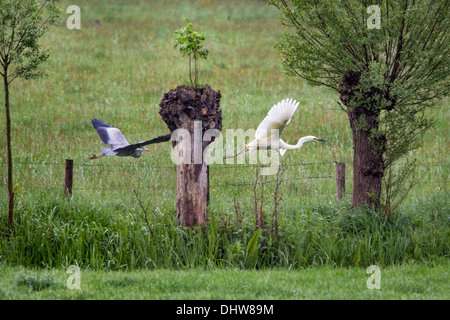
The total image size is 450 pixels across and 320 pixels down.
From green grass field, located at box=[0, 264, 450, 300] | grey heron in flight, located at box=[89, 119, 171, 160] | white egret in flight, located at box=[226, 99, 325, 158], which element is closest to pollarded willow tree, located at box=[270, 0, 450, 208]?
white egret in flight, located at box=[226, 99, 325, 158]

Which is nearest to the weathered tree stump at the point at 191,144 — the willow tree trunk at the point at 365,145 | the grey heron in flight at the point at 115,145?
the grey heron in flight at the point at 115,145

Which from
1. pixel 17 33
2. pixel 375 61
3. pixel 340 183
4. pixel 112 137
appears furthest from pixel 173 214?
pixel 375 61

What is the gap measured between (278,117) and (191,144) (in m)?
1.55

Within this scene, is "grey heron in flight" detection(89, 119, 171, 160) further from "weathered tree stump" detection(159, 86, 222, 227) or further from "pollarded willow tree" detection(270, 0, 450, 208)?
"pollarded willow tree" detection(270, 0, 450, 208)

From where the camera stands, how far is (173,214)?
7871 millimetres

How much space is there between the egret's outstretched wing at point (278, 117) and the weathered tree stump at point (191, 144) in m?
1.04

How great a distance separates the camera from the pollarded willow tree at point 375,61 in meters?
7.77

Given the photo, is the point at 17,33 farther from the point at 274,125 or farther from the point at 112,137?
the point at 274,125

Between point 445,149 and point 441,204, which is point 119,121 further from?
point 441,204

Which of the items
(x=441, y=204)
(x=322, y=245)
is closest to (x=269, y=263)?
(x=322, y=245)

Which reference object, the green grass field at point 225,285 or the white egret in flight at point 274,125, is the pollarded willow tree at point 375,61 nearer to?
the white egret in flight at point 274,125

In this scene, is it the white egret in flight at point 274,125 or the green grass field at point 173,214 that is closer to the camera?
the green grass field at point 173,214

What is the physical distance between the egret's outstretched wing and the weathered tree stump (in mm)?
1042

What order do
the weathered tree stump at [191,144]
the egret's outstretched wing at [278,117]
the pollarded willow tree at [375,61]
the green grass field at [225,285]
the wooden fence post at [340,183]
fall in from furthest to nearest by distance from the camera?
the wooden fence post at [340,183], the egret's outstretched wing at [278,117], the pollarded willow tree at [375,61], the weathered tree stump at [191,144], the green grass field at [225,285]
